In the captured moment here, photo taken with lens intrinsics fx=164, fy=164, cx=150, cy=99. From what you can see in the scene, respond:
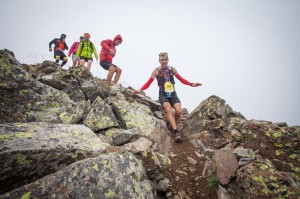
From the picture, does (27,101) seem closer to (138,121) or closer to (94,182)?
(138,121)

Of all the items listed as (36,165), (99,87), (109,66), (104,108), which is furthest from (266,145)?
(109,66)

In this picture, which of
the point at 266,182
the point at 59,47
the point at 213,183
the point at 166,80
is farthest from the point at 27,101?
the point at 59,47

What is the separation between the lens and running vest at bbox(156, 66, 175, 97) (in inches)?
363

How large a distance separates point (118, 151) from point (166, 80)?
565 cm

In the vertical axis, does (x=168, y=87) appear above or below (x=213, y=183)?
above

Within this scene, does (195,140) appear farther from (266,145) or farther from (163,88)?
(163,88)

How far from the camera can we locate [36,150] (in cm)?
373

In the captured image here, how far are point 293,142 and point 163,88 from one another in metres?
5.95

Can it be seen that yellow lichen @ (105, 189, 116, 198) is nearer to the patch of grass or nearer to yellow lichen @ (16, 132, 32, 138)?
yellow lichen @ (16, 132, 32, 138)

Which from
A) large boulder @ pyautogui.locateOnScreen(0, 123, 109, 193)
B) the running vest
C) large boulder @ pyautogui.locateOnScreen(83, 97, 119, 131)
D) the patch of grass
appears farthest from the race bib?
large boulder @ pyautogui.locateOnScreen(0, 123, 109, 193)

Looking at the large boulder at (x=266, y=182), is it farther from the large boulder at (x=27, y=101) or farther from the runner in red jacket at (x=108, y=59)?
the runner in red jacket at (x=108, y=59)

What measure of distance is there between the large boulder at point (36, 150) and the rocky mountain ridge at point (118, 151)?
0.02 m

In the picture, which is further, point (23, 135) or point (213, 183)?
point (213, 183)

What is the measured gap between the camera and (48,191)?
3.22 metres
